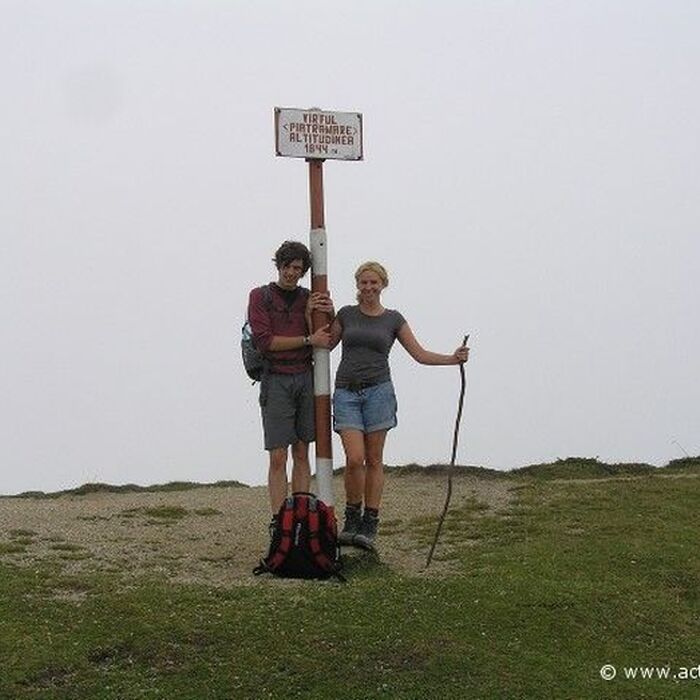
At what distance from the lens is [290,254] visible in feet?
32.6

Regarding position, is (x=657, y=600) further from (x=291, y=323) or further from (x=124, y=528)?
(x=124, y=528)

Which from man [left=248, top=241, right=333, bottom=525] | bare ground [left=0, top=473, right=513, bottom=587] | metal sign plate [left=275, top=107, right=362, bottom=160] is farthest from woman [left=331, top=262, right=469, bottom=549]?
metal sign plate [left=275, top=107, right=362, bottom=160]

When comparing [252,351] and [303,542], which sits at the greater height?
[252,351]

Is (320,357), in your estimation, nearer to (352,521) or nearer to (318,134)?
(352,521)

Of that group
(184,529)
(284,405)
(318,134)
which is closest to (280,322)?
(284,405)

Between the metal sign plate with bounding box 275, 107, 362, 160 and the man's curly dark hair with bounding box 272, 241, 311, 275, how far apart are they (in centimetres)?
89

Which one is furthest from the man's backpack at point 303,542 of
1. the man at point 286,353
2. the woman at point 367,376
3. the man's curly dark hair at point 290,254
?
the man's curly dark hair at point 290,254

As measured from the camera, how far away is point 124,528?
12664 millimetres

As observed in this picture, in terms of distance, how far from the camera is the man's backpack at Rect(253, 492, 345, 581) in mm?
9484

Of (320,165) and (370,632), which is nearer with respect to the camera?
(370,632)

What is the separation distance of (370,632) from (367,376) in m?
2.65

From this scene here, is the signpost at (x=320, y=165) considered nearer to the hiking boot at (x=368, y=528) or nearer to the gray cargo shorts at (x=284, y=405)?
the gray cargo shorts at (x=284, y=405)

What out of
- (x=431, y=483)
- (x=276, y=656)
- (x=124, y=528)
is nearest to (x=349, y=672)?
(x=276, y=656)

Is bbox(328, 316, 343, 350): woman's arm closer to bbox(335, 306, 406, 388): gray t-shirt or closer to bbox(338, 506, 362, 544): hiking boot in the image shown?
bbox(335, 306, 406, 388): gray t-shirt
